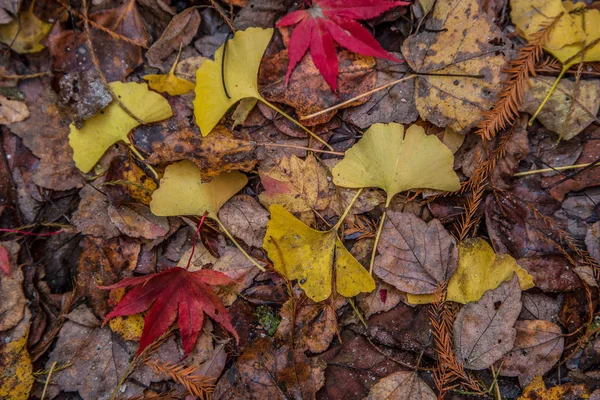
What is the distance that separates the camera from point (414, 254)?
1.46 metres

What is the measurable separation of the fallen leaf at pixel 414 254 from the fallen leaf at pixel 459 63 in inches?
14.3

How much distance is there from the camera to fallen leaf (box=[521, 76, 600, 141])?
144 centimetres

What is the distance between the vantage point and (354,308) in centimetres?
149

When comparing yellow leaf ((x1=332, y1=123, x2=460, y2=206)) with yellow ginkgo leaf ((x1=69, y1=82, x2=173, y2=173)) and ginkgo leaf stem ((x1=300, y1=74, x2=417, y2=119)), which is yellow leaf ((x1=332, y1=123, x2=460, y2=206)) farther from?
yellow ginkgo leaf ((x1=69, y1=82, x2=173, y2=173))

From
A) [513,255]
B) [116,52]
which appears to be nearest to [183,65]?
[116,52]

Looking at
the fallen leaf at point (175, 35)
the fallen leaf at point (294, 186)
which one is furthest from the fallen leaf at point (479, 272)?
the fallen leaf at point (175, 35)

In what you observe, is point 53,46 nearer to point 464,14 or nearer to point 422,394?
point 464,14

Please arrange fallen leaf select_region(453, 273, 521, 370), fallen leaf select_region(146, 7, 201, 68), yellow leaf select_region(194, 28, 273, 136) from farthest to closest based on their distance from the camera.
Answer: fallen leaf select_region(146, 7, 201, 68)
yellow leaf select_region(194, 28, 273, 136)
fallen leaf select_region(453, 273, 521, 370)

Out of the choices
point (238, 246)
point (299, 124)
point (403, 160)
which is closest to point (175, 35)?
point (299, 124)

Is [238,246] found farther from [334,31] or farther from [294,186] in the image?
[334,31]

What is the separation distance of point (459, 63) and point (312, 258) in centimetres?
84

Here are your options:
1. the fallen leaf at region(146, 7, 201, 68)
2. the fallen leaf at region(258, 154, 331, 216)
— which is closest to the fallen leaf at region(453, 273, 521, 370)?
the fallen leaf at region(258, 154, 331, 216)

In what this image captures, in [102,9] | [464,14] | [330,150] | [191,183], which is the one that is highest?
[464,14]

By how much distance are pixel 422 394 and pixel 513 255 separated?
1.88 ft
